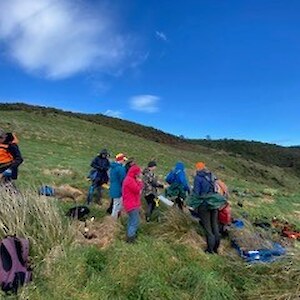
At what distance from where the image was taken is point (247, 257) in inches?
412

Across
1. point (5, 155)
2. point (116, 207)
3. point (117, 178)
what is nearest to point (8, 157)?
point (5, 155)

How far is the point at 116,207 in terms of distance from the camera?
12117 mm

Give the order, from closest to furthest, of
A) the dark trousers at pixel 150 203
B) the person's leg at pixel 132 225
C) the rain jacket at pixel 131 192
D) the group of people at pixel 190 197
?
the person's leg at pixel 132 225 → the group of people at pixel 190 197 → the rain jacket at pixel 131 192 → the dark trousers at pixel 150 203

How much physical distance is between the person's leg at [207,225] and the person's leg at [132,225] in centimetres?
135

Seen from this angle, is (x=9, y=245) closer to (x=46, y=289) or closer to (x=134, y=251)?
(x=46, y=289)

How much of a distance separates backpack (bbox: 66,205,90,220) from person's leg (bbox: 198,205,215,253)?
2.72m

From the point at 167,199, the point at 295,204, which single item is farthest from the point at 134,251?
the point at 295,204

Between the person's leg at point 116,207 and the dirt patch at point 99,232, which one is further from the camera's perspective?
the person's leg at point 116,207

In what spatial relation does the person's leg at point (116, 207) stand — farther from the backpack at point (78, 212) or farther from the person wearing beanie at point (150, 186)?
the person wearing beanie at point (150, 186)

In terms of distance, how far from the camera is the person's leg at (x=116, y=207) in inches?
475

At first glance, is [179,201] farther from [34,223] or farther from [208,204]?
[34,223]

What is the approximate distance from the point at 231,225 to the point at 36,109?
174 ft

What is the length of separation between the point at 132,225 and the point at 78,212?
67.6 inches

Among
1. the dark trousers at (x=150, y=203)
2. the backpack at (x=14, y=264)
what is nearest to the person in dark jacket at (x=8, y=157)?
the dark trousers at (x=150, y=203)
